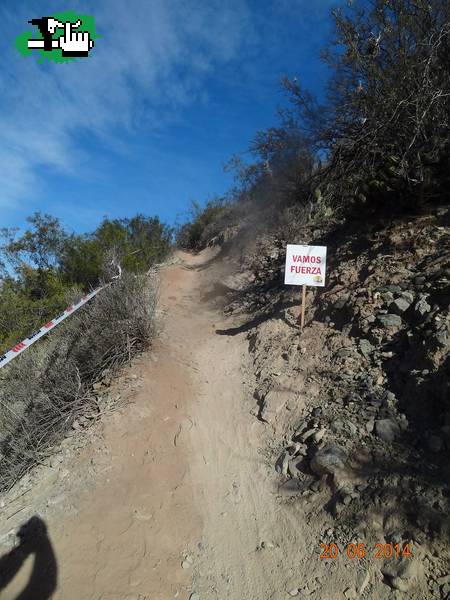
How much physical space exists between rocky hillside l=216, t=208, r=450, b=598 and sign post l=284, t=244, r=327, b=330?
40cm

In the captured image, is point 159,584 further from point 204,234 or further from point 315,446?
point 204,234

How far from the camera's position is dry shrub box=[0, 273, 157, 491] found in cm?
475

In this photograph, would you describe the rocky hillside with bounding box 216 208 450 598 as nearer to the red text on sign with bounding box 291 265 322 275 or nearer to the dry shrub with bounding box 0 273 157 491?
the red text on sign with bounding box 291 265 322 275

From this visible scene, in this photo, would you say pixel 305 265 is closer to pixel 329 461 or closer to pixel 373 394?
pixel 373 394

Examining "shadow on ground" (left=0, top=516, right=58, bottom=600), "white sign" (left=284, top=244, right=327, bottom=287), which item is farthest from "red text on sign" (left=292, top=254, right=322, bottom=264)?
"shadow on ground" (left=0, top=516, right=58, bottom=600)

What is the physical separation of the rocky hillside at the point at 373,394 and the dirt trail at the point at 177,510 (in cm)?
33

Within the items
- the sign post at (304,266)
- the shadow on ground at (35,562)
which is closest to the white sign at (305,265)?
the sign post at (304,266)

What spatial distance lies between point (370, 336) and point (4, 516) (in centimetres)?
454

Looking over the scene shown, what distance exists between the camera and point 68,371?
5504 millimetres

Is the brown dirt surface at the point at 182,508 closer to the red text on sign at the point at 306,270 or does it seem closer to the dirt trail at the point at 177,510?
the dirt trail at the point at 177,510

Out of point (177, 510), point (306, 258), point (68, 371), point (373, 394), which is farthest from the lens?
point (306, 258)

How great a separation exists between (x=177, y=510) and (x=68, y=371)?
9.12ft

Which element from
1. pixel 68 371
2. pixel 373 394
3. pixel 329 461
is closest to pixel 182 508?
pixel 329 461

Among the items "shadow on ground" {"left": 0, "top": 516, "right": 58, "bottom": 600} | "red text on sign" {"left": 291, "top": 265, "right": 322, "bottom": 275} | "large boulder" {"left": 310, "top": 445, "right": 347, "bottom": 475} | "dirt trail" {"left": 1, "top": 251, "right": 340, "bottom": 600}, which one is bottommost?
"shadow on ground" {"left": 0, "top": 516, "right": 58, "bottom": 600}
